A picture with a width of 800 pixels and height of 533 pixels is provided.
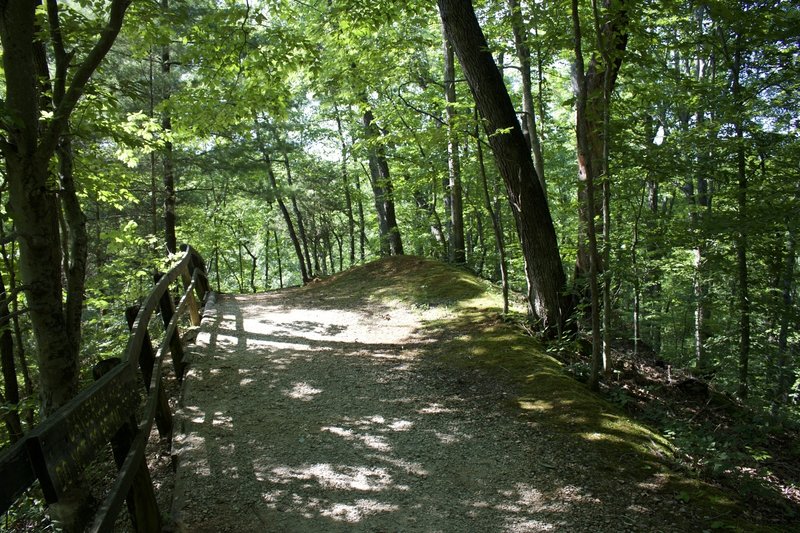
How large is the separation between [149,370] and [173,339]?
1.78m

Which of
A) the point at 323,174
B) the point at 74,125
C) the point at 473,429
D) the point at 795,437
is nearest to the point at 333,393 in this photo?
the point at 473,429

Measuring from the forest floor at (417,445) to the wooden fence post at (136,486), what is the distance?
401 millimetres

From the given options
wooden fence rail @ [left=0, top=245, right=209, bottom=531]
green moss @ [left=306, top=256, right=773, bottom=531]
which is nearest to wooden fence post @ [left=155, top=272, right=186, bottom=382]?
wooden fence rail @ [left=0, top=245, right=209, bottom=531]

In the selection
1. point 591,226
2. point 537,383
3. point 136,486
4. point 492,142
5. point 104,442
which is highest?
point 492,142

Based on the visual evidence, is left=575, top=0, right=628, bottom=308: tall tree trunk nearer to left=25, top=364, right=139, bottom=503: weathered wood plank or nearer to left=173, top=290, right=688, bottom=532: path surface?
left=173, top=290, right=688, bottom=532: path surface

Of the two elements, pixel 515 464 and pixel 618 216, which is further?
pixel 618 216

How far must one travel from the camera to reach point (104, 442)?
2.62 m

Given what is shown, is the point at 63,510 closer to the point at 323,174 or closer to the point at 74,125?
the point at 74,125

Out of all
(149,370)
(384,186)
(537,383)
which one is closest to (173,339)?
(149,370)

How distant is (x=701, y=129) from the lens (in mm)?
7820

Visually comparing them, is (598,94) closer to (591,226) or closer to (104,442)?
(591,226)

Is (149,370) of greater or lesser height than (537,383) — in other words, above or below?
above

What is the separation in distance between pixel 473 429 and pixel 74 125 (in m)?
5.02

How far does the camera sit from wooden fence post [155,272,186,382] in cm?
557
